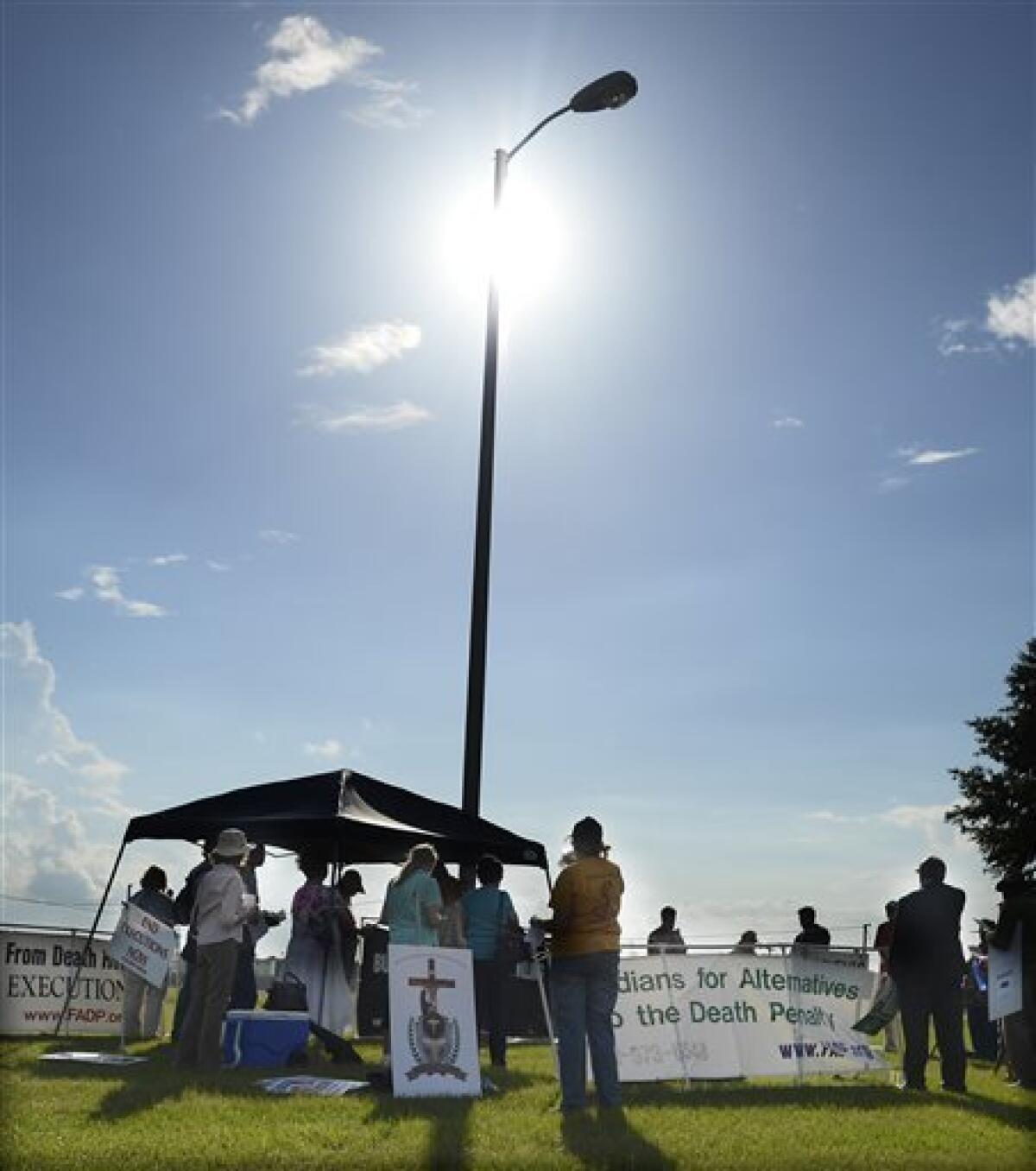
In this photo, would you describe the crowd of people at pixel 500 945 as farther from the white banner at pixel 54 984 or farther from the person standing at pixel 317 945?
the white banner at pixel 54 984

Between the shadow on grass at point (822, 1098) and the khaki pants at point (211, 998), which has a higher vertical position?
the khaki pants at point (211, 998)

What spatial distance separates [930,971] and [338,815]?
602cm

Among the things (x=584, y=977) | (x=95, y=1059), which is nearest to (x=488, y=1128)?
(x=584, y=977)

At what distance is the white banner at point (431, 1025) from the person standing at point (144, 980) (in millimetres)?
5860

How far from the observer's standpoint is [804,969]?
1293 cm

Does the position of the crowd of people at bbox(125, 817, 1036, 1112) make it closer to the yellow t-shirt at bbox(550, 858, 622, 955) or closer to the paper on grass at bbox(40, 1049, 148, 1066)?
the yellow t-shirt at bbox(550, 858, 622, 955)

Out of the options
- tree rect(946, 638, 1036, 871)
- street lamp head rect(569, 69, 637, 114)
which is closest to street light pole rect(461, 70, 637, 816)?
street lamp head rect(569, 69, 637, 114)

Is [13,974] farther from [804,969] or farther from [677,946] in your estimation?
[804,969]

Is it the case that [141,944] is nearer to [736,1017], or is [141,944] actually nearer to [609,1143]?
[736,1017]

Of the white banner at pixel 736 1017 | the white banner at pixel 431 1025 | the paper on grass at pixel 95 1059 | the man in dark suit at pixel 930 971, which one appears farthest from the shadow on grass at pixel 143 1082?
the man in dark suit at pixel 930 971

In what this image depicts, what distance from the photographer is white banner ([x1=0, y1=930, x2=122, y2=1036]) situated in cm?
1585

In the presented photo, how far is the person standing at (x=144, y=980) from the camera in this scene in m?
15.2

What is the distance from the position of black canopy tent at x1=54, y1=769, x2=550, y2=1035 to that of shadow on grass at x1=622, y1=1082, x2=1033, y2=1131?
401 centimetres

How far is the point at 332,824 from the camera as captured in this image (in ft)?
45.5
